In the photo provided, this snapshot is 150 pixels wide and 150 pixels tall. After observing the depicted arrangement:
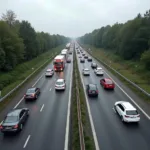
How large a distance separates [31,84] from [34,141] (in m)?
23.2

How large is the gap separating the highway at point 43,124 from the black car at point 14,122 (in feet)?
1.83

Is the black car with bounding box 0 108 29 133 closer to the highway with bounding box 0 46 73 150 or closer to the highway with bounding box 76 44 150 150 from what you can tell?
the highway with bounding box 0 46 73 150

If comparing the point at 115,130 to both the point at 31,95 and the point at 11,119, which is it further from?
the point at 31,95

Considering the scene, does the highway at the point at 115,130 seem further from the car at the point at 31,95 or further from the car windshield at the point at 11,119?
the car at the point at 31,95

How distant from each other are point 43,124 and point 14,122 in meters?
3.17

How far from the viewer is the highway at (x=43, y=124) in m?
17.5

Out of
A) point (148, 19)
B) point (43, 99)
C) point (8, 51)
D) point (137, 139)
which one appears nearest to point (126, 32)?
point (148, 19)

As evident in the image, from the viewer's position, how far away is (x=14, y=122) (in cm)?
1961

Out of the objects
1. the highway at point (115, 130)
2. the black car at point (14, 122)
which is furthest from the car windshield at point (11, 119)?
the highway at point (115, 130)

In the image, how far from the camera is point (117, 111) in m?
24.2

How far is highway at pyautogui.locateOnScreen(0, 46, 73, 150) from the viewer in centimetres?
1747

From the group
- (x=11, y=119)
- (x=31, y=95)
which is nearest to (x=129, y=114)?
(x=11, y=119)

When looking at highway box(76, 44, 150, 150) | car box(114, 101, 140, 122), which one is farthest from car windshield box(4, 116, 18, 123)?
car box(114, 101, 140, 122)

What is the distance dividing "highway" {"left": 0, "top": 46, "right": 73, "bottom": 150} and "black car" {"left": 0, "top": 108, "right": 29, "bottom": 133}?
1.83 ft
